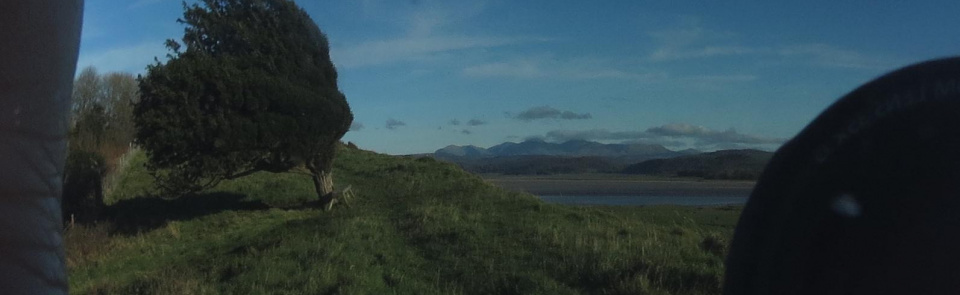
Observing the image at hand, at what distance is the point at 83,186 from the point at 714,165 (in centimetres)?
2116

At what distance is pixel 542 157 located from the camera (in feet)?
131

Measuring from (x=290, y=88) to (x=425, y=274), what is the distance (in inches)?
548

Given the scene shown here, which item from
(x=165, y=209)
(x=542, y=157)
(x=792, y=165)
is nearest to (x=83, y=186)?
(x=165, y=209)

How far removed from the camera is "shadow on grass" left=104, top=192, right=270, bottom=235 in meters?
25.3

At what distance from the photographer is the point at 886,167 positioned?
195 centimetres

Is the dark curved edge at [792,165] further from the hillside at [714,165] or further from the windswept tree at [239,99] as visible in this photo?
the windswept tree at [239,99]

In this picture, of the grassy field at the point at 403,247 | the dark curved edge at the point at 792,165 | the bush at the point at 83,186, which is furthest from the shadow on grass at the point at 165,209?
the dark curved edge at the point at 792,165

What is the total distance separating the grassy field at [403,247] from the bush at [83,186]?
0.64m

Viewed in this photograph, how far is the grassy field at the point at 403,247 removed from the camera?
1017 centimetres

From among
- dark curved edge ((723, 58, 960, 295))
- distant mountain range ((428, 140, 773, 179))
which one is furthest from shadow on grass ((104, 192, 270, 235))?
dark curved edge ((723, 58, 960, 295))

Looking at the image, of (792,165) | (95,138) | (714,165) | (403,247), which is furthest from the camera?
(95,138)

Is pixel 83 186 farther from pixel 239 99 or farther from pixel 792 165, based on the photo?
pixel 792 165

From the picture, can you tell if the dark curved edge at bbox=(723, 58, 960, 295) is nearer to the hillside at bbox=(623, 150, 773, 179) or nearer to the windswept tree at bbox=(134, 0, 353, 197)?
the hillside at bbox=(623, 150, 773, 179)

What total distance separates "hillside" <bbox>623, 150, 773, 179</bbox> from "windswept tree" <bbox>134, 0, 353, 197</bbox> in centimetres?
877
